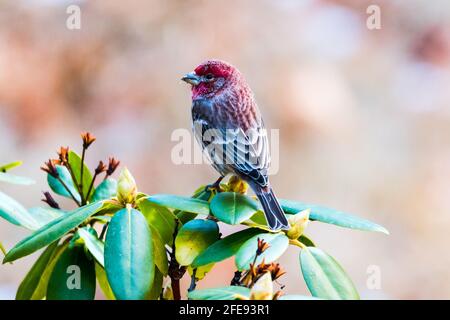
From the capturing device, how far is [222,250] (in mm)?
1124

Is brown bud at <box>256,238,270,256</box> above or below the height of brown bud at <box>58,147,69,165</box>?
below

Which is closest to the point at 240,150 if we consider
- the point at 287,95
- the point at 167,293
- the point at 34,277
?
the point at 167,293

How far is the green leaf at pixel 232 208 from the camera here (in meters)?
1.18

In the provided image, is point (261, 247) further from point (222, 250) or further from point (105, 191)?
point (105, 191)

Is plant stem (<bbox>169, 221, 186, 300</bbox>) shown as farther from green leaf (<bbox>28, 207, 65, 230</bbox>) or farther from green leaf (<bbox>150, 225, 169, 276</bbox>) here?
green leaf (<bbox>28, 207, 65, 230</bbox>)

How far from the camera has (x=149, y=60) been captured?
323 centimetres

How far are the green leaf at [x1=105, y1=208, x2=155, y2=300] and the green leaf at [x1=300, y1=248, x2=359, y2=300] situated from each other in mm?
247

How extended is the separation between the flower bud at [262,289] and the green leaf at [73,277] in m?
0.31

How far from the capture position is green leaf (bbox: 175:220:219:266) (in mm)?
1161

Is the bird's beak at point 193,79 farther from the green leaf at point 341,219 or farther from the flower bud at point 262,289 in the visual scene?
the flower bud at point 262,289

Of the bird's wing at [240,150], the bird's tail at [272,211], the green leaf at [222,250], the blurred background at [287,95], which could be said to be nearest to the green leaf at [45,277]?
the green leaf at [222,250]

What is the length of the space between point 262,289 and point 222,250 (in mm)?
162

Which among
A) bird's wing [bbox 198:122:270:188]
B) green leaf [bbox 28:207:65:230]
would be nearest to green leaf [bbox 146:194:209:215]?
green leaf [bbox 28:207:65:230]

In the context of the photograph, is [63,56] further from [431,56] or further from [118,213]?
[118,213]
